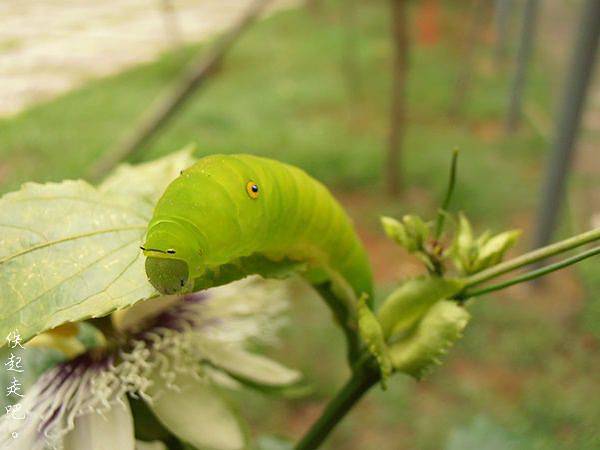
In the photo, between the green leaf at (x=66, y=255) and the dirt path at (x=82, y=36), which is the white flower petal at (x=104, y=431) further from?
the dirt path at (x=82, y=36)

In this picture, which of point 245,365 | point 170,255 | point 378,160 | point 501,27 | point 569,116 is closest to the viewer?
point 170,255

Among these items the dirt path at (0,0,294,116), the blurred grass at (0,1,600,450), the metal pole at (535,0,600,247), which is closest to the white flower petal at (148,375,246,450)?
the blurred grass at (0,1,600,450)

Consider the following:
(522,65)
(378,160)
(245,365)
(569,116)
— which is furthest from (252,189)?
(522,65)

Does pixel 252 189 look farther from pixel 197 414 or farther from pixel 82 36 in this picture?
pixel 82 36

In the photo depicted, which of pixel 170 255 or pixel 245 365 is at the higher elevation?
pixel 170 255

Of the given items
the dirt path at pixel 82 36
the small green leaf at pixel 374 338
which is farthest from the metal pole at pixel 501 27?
the small green leaf at pixel 374 338

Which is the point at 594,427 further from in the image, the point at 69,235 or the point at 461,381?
the point at 461,381

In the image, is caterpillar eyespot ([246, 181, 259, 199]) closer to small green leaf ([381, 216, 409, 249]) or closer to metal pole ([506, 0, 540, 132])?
small green leaf ([381, 216, 409, 249])
